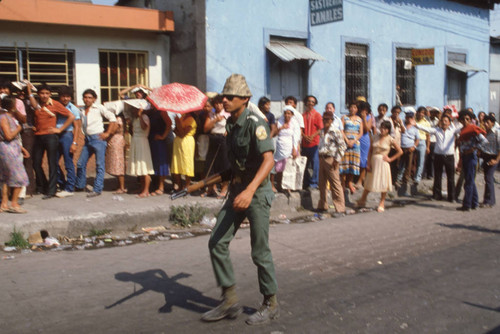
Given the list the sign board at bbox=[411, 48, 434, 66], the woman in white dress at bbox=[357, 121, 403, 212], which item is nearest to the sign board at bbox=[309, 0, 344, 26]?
the woman in white dress at bbox=[357, 121, 403, 212]

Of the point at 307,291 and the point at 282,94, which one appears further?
the point at 282,94

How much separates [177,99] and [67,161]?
86.3 inches

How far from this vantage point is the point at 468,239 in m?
8.07

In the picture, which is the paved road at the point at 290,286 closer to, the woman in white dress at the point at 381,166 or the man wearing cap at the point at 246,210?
the man wearing cap at the point at 246,210

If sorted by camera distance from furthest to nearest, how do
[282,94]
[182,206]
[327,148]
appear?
[282,94] → [327,148] → [182,206]

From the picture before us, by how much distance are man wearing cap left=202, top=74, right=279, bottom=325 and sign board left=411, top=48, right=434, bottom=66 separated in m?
11.9

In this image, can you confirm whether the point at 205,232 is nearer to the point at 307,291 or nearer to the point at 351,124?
the point at 307,291

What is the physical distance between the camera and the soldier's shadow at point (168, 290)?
16.5 ft

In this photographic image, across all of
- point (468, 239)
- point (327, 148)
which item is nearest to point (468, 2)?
point (327, 148)

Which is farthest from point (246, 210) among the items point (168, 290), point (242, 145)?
point (168, 290)

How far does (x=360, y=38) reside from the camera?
1471cm

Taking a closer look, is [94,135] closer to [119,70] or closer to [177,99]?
[177,99]

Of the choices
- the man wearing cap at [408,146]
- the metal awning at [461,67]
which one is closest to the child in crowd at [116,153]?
the man wearing cap at [408,146]

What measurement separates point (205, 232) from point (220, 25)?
5.21 m
